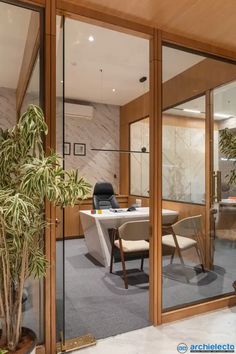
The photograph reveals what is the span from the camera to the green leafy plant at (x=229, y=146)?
2.93 m

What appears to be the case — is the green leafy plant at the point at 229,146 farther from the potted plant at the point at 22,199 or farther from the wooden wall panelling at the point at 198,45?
the potted plant at the point at 22,199

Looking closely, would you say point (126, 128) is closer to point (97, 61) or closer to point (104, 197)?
point (104, 197)

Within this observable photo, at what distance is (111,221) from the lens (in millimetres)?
4043

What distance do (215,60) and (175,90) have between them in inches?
20.4

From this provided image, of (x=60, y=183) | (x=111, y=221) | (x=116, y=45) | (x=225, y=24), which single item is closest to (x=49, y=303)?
(x=60, y=183)

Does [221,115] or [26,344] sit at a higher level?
[221,115]

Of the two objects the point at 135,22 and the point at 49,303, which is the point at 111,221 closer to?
the point at 49,303

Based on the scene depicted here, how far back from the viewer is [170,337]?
2246mm

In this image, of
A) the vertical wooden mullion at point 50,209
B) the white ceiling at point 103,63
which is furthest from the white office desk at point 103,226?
the white ceiling at point 103,63

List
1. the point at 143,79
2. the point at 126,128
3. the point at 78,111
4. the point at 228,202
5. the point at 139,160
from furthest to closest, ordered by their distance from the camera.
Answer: the point at 126,128, the point at 139,160, the point at 78,111, the point at 143,79, the point at 228,202

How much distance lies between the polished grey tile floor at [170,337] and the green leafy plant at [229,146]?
1.51 metres

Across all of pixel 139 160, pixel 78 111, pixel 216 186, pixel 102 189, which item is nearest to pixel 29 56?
pixel 216 186

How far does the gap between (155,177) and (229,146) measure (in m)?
1.07

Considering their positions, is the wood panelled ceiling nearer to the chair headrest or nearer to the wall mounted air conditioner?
the chair headrest
